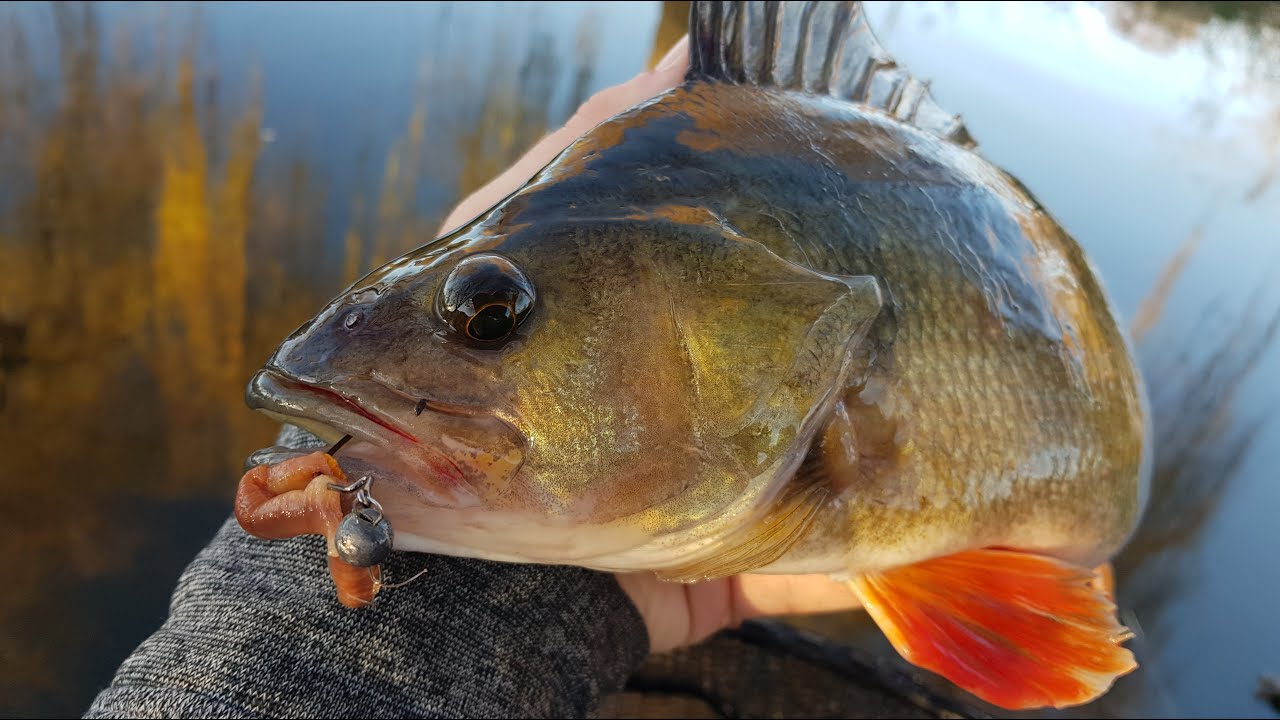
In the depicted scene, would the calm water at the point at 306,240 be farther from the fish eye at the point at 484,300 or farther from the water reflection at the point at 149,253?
the fish eye at the point at 484,300

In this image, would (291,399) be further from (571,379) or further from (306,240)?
(306,240)

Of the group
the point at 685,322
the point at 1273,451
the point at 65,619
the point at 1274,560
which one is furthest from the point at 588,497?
the point at 1273,451

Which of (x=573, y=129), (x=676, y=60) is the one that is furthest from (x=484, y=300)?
(x=676, y=60)

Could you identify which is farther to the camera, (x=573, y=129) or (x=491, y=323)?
(x=573, y=129)

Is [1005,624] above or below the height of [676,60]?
below

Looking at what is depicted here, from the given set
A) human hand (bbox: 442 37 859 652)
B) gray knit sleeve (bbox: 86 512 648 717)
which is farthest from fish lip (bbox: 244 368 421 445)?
human hand (bbox: 442 37 859 652)
